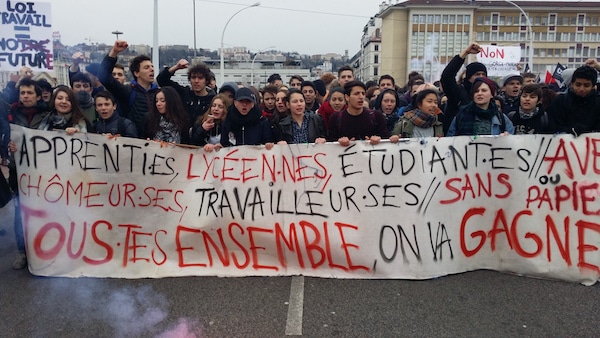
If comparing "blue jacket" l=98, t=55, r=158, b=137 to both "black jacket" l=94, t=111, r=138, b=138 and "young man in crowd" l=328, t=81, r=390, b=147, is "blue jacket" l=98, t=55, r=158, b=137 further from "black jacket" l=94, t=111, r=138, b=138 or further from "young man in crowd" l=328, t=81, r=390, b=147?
"young man in crowd" l=328, t=81, r=390, b=147

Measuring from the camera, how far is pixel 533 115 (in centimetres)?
519

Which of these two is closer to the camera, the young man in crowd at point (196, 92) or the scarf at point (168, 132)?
the scarf at point (168, 132)

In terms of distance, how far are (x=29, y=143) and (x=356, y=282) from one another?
3.07 metres

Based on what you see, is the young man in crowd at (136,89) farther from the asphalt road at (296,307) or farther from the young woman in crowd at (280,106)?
the asphalt road at (296,307)

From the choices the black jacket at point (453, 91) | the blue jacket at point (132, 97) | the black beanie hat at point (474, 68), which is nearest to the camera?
the black jacket at point (453, 91)

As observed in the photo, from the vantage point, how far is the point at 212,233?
4.32 metres

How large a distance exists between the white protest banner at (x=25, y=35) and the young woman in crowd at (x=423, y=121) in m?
4.92

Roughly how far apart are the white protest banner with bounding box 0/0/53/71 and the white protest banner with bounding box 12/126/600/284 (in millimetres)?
2867

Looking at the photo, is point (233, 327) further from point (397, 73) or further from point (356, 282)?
point (397, 73)

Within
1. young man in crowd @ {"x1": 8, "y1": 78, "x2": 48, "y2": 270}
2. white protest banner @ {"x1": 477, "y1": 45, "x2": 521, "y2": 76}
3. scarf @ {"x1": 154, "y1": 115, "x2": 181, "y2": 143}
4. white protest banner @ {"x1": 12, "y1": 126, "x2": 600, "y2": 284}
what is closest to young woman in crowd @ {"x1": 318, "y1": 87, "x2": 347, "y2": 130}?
white protest banner @ {"x1": 12, "y1": 126, "x2": 600, "y2": 284}

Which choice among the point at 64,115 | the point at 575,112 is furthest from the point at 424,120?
the point at 64,115

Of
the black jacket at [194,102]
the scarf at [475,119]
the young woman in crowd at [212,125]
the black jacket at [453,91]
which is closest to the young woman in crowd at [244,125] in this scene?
the young woman in crowd at [212,125]

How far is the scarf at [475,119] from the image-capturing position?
4.70 metres

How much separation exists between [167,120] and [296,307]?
7.34 feet
